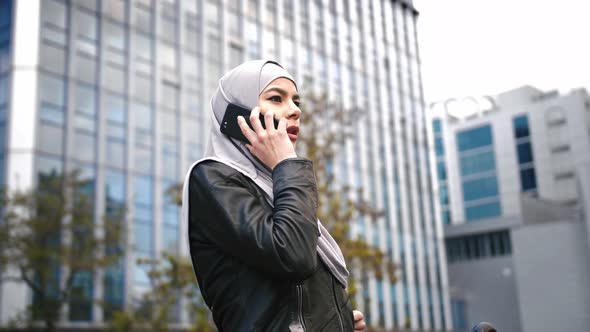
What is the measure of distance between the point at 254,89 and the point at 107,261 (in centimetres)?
2038

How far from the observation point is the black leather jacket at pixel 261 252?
1.75m

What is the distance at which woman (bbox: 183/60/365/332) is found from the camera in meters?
1.76

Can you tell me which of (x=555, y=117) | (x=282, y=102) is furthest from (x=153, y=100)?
(x=555, y=117)

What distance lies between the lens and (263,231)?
175 cm

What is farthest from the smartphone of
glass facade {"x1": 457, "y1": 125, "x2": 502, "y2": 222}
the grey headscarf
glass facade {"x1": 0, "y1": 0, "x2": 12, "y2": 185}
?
glass facade {"x1": 457, "y1": 125, "x2": 502, "y2": 222}

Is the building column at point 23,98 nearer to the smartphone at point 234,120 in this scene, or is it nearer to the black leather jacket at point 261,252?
the smartphone at point 234,120

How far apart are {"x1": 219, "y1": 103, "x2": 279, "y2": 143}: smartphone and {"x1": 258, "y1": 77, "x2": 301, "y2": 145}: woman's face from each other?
5cm

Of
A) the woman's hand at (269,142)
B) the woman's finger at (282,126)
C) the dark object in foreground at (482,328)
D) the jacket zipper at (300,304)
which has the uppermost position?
the woman's finger at (282,126)

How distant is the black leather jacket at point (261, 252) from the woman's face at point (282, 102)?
0.58ft

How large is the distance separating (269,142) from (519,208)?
58.9 metres

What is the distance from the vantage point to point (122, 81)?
86.9 ft

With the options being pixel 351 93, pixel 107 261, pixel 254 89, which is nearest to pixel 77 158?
pixel 107 261

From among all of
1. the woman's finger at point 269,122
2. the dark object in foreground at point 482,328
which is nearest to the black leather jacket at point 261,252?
the woman's finger at point 269,122

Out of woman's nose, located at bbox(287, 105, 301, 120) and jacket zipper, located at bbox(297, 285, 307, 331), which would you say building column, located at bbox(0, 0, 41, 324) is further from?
jacket zipper, located at bbox(297, 285, 307, 331)
